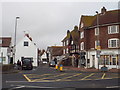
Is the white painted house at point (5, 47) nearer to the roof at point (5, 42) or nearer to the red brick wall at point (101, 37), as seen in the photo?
the roof at point (5, 42)

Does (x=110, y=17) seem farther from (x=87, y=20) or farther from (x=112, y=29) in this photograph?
(x=87, y=20)

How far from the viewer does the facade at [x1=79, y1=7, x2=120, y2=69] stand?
134 ft

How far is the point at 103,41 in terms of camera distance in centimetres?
4259

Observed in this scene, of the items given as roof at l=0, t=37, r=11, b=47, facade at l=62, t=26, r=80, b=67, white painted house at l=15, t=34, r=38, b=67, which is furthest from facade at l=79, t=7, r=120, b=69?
roof at l=0, t=37, r=11, b=47

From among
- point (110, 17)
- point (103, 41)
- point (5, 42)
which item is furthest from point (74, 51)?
point (5, 42)

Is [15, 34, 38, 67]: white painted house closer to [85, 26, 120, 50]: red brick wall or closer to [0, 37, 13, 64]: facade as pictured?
[0, 37, 13, 64]: facade

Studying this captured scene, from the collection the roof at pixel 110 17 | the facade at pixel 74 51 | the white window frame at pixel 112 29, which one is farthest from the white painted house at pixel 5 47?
the white window frame at pixel 112 29

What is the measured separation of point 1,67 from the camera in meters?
28.9

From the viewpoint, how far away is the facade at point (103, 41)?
134ft

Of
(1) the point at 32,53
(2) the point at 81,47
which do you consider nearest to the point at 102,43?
(2) the point at 81,47

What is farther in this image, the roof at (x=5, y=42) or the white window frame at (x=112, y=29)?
the roof at (x=5, y=42)

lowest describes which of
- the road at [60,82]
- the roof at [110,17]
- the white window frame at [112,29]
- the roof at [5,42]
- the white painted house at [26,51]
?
the road at [60,82]

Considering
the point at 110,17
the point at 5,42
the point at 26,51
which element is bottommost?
the point at 26,51

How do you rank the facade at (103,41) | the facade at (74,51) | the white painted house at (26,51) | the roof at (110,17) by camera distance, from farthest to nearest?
the white painted house at (26,51) < the facade at (74,51) < the roof at (110,17) < the facade at (103,41)
